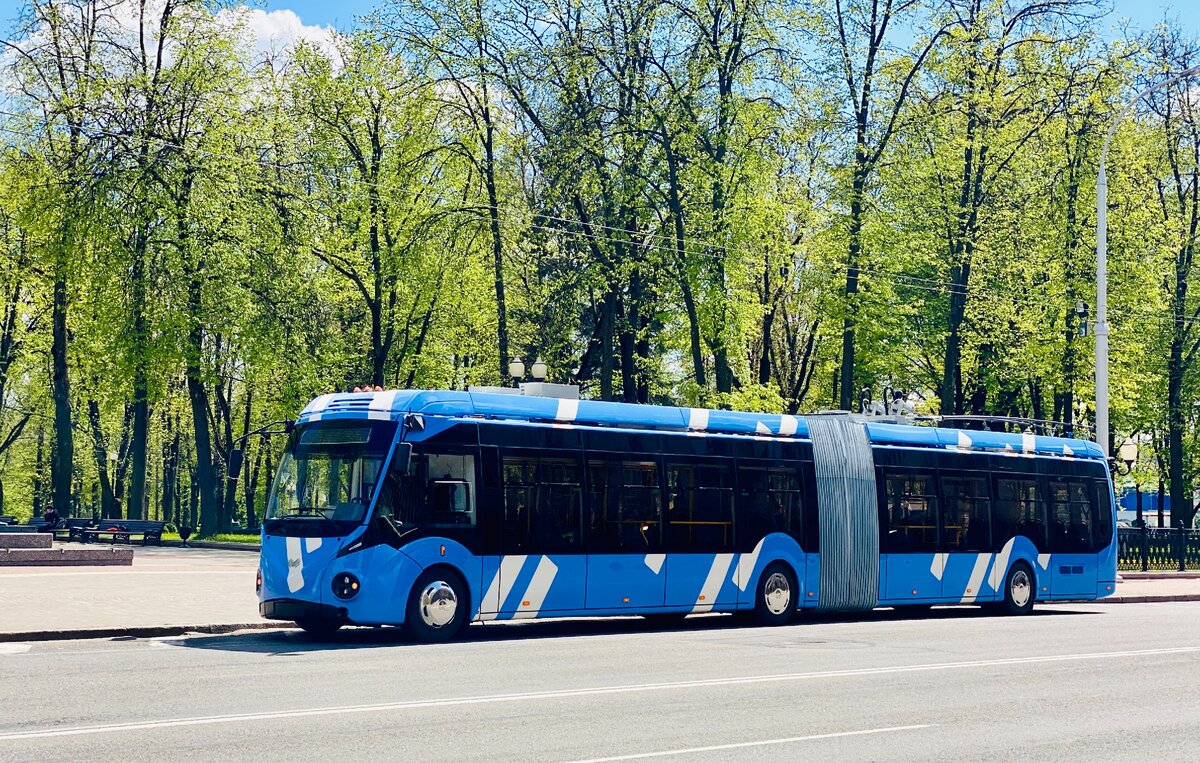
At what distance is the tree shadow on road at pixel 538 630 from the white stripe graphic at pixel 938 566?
750 mm

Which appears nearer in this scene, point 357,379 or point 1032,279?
point 1032,279

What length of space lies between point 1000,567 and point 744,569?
20.6 feet

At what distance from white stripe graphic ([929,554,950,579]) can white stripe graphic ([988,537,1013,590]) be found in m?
1.27

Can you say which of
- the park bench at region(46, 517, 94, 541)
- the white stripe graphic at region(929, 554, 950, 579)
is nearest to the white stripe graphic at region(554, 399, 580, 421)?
the white stripe graphic at region(929, 554, 950, 579)

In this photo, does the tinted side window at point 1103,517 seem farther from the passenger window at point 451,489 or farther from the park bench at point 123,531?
the park bench at point 123,531

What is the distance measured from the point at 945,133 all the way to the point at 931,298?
9.18 meters

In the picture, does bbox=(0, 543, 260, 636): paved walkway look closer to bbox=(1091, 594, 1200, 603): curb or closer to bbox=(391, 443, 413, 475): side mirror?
bbox=(391, 443, 413, 475): side mirror

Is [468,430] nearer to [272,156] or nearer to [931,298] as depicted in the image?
[272,156]

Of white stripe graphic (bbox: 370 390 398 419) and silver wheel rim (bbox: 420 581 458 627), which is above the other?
white stripe graphic (bbox: 370 390 398 419)

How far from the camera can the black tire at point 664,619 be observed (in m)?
21.9

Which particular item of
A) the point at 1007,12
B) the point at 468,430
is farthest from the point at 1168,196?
the point at 468,430

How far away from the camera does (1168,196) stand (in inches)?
2072

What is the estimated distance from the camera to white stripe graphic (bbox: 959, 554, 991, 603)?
2492cm

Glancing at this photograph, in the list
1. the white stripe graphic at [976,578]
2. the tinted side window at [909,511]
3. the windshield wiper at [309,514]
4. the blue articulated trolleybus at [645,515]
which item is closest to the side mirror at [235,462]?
the blue articulated trolleybus at [645,515]
